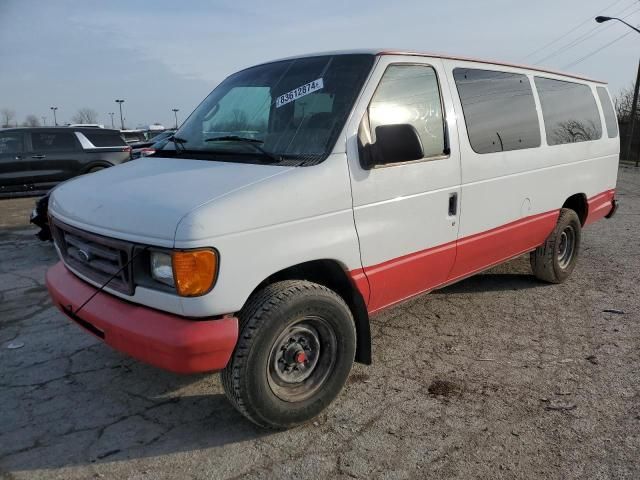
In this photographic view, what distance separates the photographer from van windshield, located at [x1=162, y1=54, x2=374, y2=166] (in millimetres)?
2980

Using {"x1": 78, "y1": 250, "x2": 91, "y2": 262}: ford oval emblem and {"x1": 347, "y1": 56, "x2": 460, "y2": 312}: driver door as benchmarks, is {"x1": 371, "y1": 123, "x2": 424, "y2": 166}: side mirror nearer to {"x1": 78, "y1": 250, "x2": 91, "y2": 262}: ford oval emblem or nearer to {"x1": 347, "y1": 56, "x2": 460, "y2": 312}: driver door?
{"x1": 347, "y1": 56, "x2": 460, "y2": 312}: driver door

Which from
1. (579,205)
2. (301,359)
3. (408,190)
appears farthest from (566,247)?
(301,359)

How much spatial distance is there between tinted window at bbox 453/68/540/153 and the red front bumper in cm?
233

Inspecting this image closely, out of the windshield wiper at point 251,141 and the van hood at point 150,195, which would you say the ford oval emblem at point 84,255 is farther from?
the windshield wiper at point 251,141

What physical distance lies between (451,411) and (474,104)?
86.2 inches

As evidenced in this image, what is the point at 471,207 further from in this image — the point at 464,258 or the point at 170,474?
the point at 170,474

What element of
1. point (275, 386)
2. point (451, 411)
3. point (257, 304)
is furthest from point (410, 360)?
point (257, 304)

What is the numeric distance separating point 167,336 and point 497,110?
3.06 meters

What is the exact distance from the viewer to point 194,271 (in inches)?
91.8

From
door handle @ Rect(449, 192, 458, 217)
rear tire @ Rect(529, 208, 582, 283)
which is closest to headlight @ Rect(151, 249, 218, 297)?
door handle @ Rect(449, 192, 458, 217)

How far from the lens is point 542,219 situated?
4.67 m

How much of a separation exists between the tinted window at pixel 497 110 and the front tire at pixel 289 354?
5.80 feet

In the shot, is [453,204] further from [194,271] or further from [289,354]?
[194,271]

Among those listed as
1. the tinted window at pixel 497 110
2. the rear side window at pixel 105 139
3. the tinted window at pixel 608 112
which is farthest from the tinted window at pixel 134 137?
the tinted window at pixel 497 110
